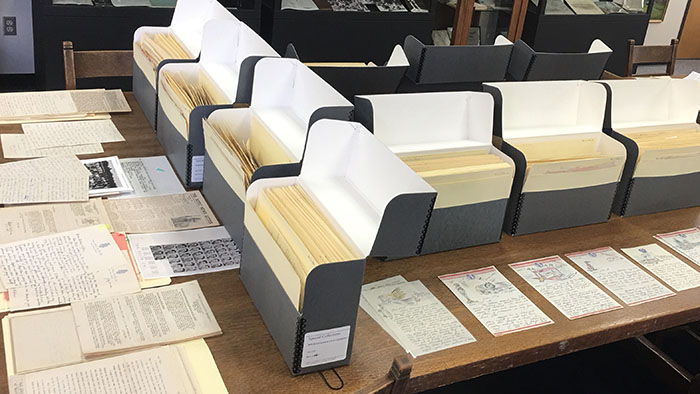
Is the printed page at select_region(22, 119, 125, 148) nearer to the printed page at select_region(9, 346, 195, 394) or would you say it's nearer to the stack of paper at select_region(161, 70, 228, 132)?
the stack of paper at select_region(161, 70, 228, 132)

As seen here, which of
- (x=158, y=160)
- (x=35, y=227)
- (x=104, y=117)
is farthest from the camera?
(x=104, y=117)

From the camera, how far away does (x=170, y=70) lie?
1.80 m

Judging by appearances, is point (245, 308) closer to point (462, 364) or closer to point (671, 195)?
point (462, 364)

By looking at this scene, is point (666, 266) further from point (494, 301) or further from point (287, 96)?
point (287, 96)

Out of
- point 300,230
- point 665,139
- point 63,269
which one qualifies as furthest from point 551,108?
point 63,269

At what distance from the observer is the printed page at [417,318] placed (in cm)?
128

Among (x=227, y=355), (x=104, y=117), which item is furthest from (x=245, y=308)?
(x=104, y=117)

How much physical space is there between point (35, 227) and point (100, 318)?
0.35m

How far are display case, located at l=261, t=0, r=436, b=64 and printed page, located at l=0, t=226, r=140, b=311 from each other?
8.24 ft

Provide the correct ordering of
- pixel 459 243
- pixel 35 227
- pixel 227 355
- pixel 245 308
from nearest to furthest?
pixel 227 355, pixel 245 308, pixel 35 227, pixel 459 243

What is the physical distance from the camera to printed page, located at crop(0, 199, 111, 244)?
1393 mm

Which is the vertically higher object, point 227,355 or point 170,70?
point 170,70

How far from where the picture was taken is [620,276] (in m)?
1.58

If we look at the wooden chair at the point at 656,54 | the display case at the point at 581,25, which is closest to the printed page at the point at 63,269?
the wooden chair at the point at 656,54
